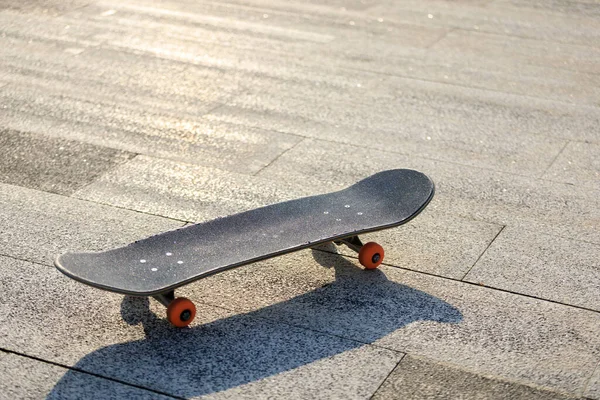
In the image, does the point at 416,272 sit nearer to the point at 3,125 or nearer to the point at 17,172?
the point at 17,172

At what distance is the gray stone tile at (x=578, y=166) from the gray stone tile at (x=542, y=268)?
42.9 inches

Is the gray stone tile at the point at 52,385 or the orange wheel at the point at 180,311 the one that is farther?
the orange wheel at the point at 180,311

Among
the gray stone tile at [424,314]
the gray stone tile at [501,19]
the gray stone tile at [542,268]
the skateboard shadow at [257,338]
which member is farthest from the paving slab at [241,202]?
the gray stone tile at [501,19]

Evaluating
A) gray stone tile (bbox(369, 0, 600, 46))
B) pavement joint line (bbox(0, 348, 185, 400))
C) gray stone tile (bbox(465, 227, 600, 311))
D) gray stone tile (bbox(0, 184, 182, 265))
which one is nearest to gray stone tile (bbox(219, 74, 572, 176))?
gray stone tile (bbox(465, 227, 600, 311))

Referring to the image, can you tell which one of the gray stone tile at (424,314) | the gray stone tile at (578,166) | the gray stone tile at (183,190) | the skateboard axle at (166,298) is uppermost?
the skateboard axle at (166,298)

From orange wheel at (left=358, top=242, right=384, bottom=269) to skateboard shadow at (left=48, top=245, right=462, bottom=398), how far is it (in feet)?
0.21

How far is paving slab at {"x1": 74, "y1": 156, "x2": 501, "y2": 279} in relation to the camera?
5.38 metres

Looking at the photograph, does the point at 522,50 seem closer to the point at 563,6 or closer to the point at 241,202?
the point at 563,6

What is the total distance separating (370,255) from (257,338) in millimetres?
939

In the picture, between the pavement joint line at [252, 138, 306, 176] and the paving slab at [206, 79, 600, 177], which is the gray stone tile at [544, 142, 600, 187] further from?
the pavement joint line at [252, 138, 306, 176]

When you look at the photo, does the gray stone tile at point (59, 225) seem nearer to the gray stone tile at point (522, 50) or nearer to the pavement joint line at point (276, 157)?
the pavement joint line at point (276, 157)

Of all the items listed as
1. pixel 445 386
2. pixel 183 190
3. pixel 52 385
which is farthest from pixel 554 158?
pixel 52 385

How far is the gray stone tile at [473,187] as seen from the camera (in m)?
5.94

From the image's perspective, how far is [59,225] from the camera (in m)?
5.61
